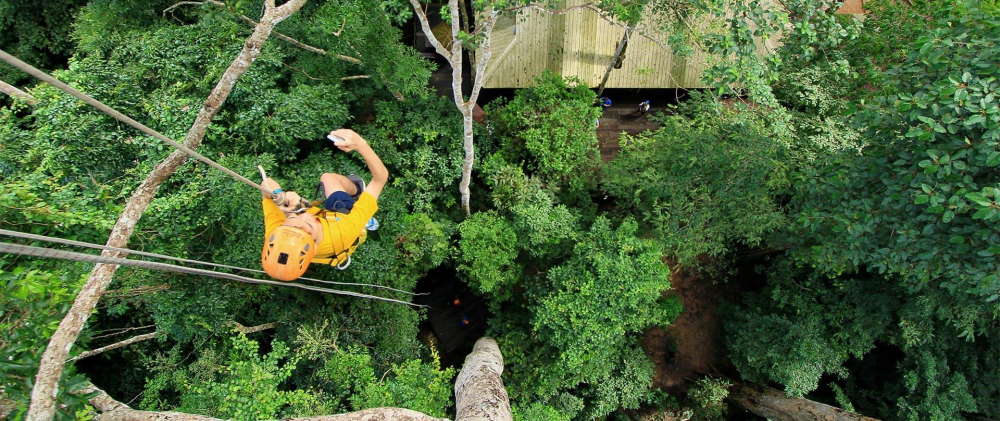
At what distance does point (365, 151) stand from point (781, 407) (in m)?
11.5

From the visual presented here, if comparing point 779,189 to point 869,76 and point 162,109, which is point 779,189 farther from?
point 162,109

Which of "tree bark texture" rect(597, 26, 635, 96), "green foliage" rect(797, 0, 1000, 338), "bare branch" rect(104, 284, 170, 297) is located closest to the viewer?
"green foliage" rect(797, 0, 1000, 338)

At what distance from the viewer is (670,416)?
40.1ft

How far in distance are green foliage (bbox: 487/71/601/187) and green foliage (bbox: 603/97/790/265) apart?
0.93 metres

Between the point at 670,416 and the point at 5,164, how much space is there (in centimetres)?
1456

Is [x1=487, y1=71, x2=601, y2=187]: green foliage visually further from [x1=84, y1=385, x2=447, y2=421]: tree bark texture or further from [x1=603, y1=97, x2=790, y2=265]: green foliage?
[x1=84, y1=385, x2=447, y2=421]: tree bark texture

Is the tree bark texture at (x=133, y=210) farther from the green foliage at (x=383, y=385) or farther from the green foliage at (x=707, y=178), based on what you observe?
the green foliage at (x=707, y=178)

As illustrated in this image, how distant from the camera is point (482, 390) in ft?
24.8

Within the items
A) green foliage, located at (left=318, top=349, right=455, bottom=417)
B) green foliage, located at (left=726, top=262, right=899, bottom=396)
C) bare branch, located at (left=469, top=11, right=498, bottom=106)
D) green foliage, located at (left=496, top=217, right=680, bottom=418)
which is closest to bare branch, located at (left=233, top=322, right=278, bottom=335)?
green foliage, located at (left=318, top=349, right=455, bottom=417)

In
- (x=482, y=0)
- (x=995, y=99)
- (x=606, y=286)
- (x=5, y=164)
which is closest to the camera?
(x=995, y=99)

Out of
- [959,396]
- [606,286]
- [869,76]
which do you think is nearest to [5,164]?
[606,286]

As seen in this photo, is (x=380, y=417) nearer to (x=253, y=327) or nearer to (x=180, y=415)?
(x=180, y=415)

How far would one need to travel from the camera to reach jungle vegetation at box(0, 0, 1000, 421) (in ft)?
21.1

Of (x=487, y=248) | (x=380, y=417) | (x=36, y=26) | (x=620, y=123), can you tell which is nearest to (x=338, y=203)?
(x=380, y=417)
